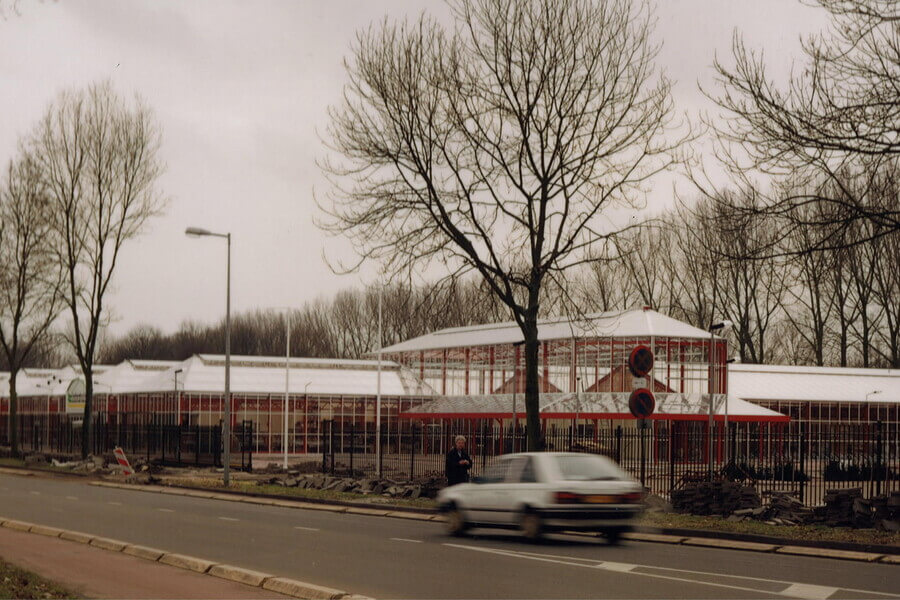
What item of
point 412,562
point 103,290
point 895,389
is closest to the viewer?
point 412,562

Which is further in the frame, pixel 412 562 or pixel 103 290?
pixel 103 290

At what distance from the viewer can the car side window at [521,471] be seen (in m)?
20.4

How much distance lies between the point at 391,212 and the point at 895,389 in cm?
4987

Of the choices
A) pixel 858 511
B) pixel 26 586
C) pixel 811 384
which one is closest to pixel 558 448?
pixel 858 511

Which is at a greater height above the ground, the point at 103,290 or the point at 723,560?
the point at 103,290

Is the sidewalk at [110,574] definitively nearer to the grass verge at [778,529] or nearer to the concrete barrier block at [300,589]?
the concrete barrier block at [300,589]

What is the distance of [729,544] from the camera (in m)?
20.6

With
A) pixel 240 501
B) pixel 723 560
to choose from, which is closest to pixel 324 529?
pixel 723 560

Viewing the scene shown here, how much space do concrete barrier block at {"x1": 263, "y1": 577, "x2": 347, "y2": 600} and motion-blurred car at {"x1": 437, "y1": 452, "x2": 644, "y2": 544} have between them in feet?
23.8

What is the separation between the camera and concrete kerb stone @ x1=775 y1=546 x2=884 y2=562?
18.4 m

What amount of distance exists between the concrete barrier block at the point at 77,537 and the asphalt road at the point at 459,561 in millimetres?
745

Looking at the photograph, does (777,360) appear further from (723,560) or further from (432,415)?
(723,560)

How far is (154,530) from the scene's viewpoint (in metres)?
21.7

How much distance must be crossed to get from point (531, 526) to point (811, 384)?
2035 inches
